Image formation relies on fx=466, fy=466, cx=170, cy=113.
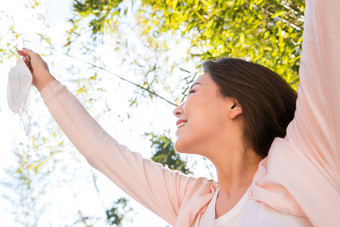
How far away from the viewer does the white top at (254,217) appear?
4.03ft

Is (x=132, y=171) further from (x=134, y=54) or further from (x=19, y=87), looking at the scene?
(x=134, y=54)

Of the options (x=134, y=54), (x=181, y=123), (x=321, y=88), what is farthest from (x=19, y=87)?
(x=134, y=54)

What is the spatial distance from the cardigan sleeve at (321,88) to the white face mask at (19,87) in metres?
1.02

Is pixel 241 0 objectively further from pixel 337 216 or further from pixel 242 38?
pixel 337 216

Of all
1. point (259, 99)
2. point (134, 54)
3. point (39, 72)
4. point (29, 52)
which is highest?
point (134, 54)

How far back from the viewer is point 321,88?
1163mm

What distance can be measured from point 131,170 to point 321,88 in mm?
749

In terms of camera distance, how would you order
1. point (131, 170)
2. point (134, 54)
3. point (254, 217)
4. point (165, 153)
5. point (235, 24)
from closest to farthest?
point (254, 217), point (131, 170), point (235, 24), point (165, 153), point (134, 54)

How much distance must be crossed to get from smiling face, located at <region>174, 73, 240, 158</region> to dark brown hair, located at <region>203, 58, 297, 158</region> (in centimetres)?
4

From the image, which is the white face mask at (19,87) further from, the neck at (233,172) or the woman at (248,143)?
the neck at (233,172)

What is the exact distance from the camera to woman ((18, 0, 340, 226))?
1170 mm

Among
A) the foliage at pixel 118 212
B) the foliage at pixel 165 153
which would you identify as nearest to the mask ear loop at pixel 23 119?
the foliage at pixel 165 153

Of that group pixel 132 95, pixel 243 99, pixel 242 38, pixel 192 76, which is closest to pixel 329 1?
pixel 243 99

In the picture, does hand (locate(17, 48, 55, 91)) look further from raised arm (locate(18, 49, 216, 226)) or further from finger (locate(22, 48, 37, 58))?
raised arm (locate(18, 49, 216, 226))
